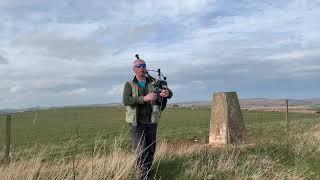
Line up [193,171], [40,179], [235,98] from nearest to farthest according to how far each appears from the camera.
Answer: [40,179] < [193,171] < [235,98]

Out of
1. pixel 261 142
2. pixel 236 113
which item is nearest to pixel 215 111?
pixel 236 113

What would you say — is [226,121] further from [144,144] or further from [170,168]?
[144,144]

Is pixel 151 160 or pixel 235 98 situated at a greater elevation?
pixel 235 98

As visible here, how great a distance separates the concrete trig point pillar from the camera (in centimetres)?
1467

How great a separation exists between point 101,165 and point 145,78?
1.49m

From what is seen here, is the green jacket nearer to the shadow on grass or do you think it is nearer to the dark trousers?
the dark trousers

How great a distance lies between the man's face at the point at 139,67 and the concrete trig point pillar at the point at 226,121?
5785mm

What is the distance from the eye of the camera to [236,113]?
14922 mm

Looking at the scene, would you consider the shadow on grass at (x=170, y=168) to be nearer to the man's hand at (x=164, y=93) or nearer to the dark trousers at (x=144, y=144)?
the dark trousers at (x=144, y=144)

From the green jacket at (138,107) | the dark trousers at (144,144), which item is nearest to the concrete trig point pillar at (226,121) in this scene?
the dark trousers at (144,144)

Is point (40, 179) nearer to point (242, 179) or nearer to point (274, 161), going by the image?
point (242, 179)

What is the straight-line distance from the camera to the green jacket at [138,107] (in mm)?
9203

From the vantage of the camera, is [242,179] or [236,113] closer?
[242,179]

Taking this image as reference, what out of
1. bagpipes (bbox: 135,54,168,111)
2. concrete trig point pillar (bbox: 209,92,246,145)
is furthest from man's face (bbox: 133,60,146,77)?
concrete trig point pillar (bbox: 209,92,246,145)
